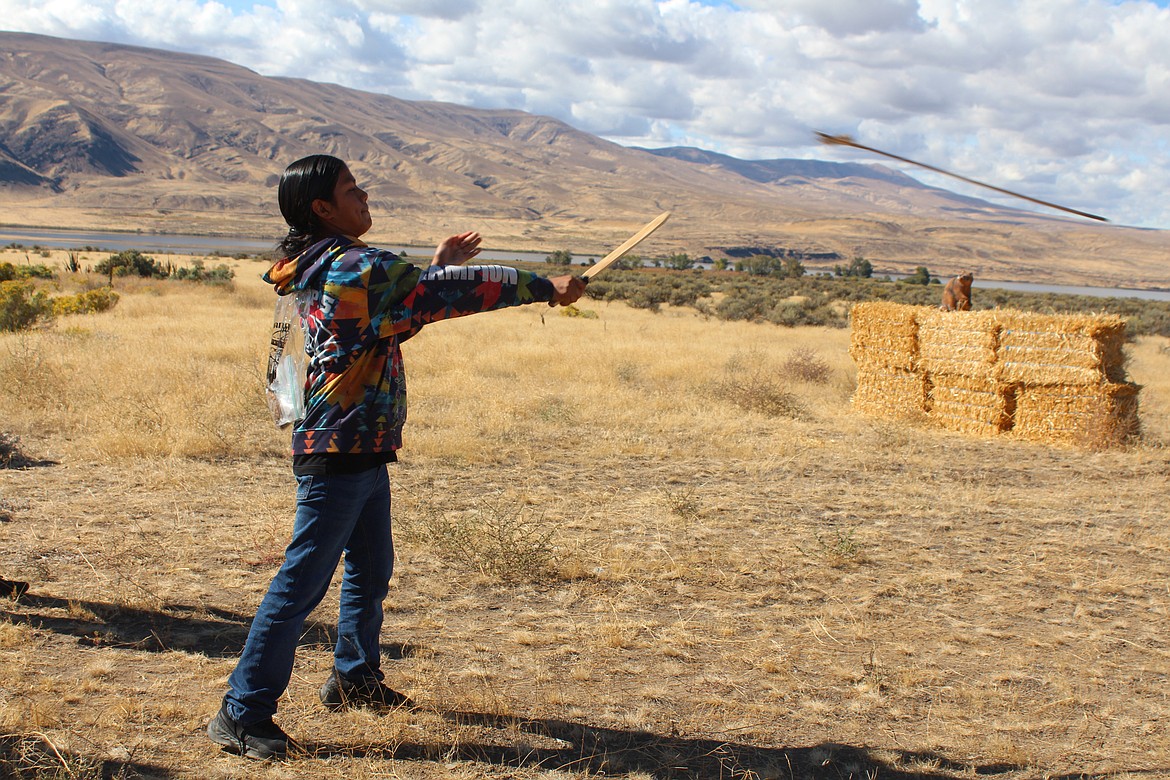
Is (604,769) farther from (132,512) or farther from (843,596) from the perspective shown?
(132,512)

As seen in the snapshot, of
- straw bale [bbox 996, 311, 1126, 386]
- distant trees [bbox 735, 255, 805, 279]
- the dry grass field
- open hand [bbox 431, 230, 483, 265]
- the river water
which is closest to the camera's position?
open hand [bbox 431, 230, 483, 265]

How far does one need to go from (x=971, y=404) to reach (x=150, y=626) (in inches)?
326

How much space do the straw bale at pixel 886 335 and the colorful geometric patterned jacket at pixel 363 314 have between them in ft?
27.0

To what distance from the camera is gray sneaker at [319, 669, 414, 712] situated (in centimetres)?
310

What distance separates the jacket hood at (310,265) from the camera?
103 inches

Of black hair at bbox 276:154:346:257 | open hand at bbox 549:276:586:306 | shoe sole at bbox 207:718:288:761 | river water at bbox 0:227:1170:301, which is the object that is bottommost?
shoe sole at bbox 207:718:288:761

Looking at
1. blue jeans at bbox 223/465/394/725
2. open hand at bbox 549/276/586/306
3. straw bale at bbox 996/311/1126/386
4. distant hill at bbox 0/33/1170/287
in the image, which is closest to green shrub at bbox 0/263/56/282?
straw bale at bbox 996/311/1126/386

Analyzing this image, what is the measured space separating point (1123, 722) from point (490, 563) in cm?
281

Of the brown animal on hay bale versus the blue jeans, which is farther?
the brown animal on hay bale

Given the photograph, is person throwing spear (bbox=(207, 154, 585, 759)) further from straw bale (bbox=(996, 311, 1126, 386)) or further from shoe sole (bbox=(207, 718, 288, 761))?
straw bale (bbox=(996, 311, 1126, 386))

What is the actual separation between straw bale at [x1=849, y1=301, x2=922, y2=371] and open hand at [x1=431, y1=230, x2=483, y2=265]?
790cm

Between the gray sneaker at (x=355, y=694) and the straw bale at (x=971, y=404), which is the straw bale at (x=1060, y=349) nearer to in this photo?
the straw bale at (x=971, y=404)

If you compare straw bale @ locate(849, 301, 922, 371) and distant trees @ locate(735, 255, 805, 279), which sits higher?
distant trees @ locate(735, 255, 805, 279)

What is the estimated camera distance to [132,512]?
17.5 feet
